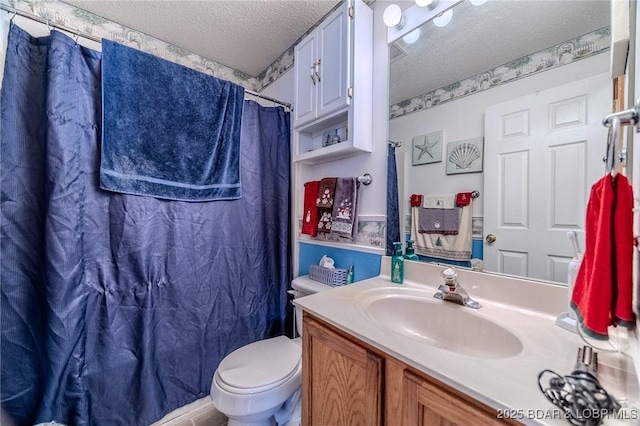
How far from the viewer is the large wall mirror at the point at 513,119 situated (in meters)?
0.75

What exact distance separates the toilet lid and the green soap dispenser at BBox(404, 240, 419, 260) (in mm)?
727

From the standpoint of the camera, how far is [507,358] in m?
0.57

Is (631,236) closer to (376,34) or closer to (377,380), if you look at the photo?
(377,380)

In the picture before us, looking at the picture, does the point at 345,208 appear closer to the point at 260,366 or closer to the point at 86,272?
the point at 260,366

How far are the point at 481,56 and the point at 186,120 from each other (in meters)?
1.42

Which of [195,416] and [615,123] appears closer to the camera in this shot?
[615,123]

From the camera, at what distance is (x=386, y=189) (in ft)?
4.02

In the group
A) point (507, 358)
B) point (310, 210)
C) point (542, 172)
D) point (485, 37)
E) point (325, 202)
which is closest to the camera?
point (507, 358)

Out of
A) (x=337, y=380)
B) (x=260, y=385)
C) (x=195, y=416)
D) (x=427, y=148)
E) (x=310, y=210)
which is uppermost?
(x=427, y=148)

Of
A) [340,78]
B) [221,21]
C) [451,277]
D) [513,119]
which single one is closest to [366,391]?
[451,277]

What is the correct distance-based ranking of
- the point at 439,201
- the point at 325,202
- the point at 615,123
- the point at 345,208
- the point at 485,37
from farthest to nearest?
the point at 325,202 → the point at 345,208 → the point at 439,201 → the point at 485,37 → the point at 615,123

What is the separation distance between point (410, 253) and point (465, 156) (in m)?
0.47

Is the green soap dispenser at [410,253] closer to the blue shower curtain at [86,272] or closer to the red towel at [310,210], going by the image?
the red towel at [310,210]

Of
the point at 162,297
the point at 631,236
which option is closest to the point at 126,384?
the point at 162,297
